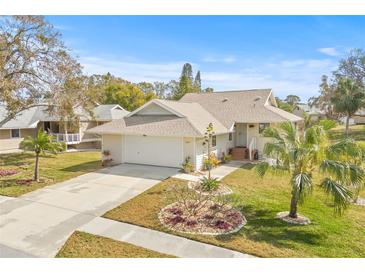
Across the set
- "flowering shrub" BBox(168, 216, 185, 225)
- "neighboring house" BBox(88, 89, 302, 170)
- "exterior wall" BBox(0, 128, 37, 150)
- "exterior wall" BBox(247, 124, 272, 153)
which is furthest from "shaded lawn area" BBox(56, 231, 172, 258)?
"exterior wall" BBox(0, 128, 37, 150)

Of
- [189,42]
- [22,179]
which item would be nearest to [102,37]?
[189,42]

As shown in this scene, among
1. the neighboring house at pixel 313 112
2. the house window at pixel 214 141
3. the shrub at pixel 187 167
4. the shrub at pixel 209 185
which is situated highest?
the neighboring house at pixel 313 112

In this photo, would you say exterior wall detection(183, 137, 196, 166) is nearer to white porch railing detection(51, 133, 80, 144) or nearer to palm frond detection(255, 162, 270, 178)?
palm frond detection(255, 162, 270, 178)

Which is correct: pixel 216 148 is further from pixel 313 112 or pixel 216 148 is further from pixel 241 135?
pixel 313 112

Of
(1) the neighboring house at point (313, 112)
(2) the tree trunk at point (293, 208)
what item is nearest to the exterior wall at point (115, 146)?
(2) the tree trunk at point (293, 208)

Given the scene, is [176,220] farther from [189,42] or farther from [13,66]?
[13,66]

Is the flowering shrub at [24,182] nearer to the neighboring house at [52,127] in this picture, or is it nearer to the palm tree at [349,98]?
the neighboring house at [52,127]
